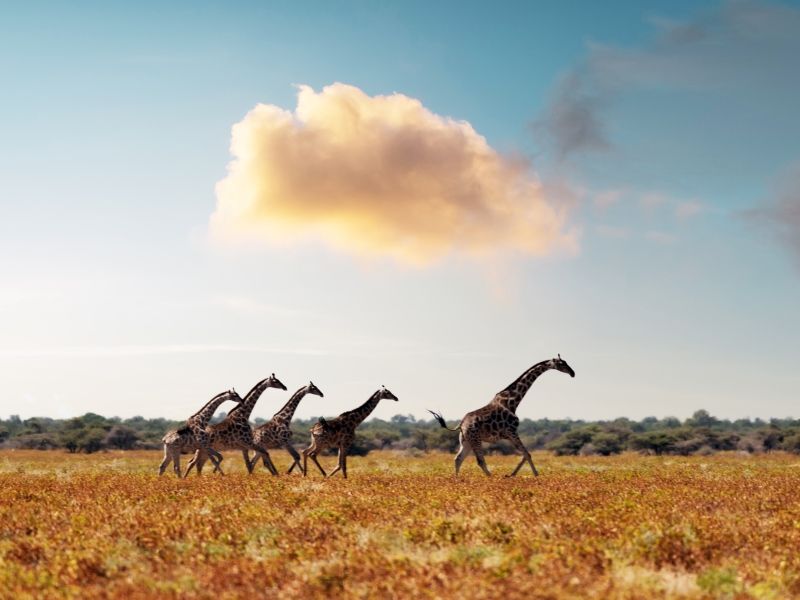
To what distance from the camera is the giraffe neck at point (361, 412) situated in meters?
25.9

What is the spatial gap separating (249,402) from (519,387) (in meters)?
9.15

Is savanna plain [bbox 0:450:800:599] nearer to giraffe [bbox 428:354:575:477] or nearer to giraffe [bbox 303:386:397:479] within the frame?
giraffe [bbox 428:354:575:477]

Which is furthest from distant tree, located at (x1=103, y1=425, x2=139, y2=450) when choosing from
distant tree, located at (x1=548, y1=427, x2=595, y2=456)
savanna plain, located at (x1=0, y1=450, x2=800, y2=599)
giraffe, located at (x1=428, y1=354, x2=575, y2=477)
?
savanna plain, located at (x1=0, y1=450, x2=800, y2=599)

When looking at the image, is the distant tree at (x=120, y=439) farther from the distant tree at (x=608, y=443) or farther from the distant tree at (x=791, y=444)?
the distant tree at (x=791, y=444)

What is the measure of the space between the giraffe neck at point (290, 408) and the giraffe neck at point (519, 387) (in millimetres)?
7560

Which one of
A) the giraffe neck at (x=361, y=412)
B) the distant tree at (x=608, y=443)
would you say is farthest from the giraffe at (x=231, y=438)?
the distant tree at (x=608, y=443)

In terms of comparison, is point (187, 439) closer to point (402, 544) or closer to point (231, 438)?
point (231, 438)

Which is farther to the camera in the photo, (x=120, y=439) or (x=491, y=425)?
(x=120, y=439)

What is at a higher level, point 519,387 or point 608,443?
point 519,387

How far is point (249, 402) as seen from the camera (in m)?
27.5

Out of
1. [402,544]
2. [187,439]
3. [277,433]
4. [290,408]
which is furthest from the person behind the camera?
[290,408]

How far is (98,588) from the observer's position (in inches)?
349

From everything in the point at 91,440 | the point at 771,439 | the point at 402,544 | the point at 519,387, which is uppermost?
the point at 519,387

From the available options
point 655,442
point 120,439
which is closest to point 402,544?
point 655,442
